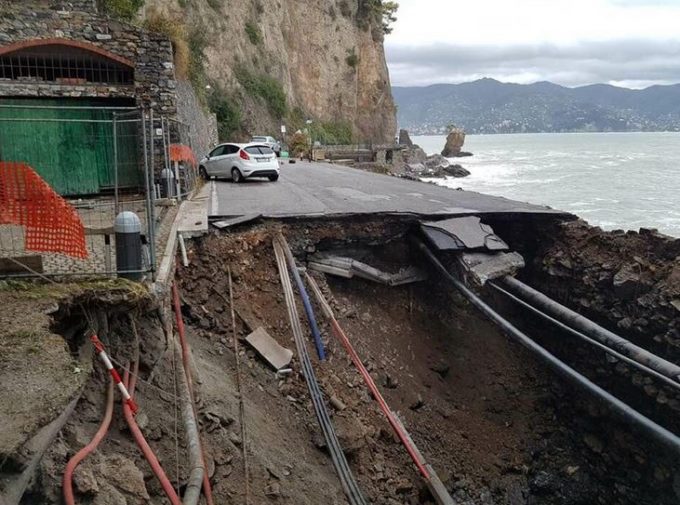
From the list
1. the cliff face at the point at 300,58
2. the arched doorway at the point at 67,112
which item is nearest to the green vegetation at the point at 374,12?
the cliff face at the point at 300,58

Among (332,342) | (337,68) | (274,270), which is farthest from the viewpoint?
(337,68)

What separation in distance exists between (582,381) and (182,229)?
6.48 metres

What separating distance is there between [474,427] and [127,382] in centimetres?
584

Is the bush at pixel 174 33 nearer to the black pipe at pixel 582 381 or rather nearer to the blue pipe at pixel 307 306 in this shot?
the blue pipe at pixel 307 306

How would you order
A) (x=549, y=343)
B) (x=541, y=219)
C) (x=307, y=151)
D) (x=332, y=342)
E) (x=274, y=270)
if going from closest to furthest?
(x=332, y=342)
(x=274, y=270)
(x=549, y=343)
(x=541, y=219)
(x=307, y=151)

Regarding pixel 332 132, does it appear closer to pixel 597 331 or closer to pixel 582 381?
pixel 597 331

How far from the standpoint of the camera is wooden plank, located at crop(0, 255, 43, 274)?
557 centimetres

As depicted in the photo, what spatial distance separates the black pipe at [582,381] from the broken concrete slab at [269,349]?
10.1ft

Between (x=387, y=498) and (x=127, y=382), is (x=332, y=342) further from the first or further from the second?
(x=127, y=382)

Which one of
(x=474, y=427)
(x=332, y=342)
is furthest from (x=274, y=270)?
(x=474, y=427)

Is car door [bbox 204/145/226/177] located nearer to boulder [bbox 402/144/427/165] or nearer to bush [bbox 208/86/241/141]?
bush [bbox 208/86/241/141]

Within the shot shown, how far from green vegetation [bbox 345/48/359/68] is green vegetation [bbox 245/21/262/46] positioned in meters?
15.9

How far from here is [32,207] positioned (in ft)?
19.8

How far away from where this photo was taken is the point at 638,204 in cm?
3509
